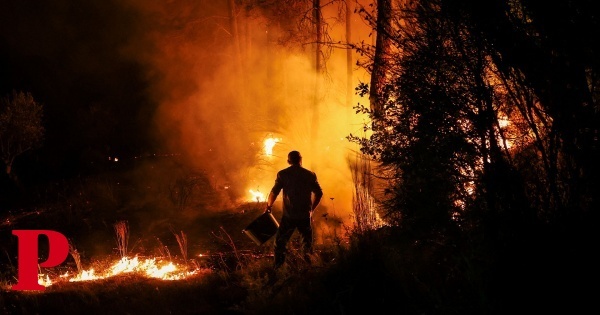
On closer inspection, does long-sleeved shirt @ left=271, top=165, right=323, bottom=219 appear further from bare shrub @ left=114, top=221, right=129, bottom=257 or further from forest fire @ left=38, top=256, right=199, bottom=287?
bare shrub @ left=114, top=221, right=129, bottom=257

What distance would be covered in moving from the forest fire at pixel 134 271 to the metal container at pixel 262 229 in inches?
55.6

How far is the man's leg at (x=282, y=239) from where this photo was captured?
23.1 ft

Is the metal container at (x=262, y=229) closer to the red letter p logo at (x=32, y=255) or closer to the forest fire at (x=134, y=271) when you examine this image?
the forest fire at (x=134, y=271)

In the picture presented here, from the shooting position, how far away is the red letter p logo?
6.54 meters

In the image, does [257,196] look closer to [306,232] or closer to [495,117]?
[306,232]

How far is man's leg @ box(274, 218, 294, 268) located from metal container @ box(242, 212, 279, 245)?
0.16 meters

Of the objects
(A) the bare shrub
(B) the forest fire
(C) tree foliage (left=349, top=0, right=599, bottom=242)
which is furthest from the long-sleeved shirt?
(A) the bare shrub

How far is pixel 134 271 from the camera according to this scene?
7.73 m

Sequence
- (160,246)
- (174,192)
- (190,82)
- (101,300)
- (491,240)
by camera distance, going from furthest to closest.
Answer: (190,82), (174,192), (160,246), (101,300), (491,240)

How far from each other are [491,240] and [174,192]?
10518mm

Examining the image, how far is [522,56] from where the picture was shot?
4281mm

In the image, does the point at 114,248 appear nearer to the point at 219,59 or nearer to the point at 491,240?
the point at 491,240

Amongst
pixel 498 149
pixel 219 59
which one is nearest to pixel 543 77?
pixel 498 149

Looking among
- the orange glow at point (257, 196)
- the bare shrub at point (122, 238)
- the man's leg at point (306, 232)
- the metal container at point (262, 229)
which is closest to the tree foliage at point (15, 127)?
the orange glow at point (257, 196)
